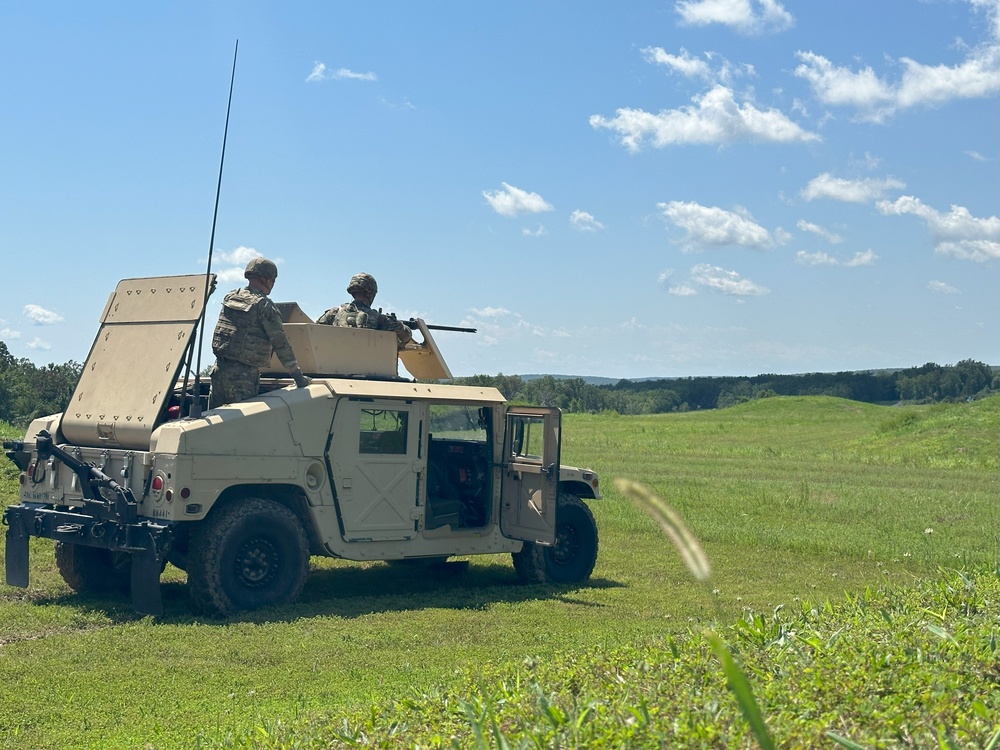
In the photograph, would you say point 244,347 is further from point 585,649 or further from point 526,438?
point 585,649

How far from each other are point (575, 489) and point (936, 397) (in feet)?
211

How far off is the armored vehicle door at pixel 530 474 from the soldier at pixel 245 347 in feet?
7.39

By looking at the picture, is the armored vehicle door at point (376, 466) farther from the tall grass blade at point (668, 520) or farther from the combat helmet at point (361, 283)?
the tall grass blade at point (668, 520)

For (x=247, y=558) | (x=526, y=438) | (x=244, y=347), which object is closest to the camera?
(x=247, y=558)

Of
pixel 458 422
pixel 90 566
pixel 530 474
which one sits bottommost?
pixel 90 566

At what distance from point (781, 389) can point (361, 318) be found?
6752cm

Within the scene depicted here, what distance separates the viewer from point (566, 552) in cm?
1146

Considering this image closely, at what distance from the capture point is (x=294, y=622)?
8.70m

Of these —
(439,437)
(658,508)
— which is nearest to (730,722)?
(658,508)

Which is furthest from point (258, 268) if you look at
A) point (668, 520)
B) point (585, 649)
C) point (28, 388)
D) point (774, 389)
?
point (774, 389)

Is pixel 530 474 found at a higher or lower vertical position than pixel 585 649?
higher

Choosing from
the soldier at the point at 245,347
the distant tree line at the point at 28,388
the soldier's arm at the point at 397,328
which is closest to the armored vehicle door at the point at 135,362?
the soldier at the point at 245,347

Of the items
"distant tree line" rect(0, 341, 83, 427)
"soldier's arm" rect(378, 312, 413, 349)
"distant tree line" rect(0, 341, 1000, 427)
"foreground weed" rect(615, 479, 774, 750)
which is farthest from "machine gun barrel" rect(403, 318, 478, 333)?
"distant tree line" rect(0, 341, 1000, 427)

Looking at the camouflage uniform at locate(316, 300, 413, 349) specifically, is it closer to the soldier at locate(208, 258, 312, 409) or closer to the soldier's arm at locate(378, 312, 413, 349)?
the soldier's arm at locate(378, 312, 413, 349)
